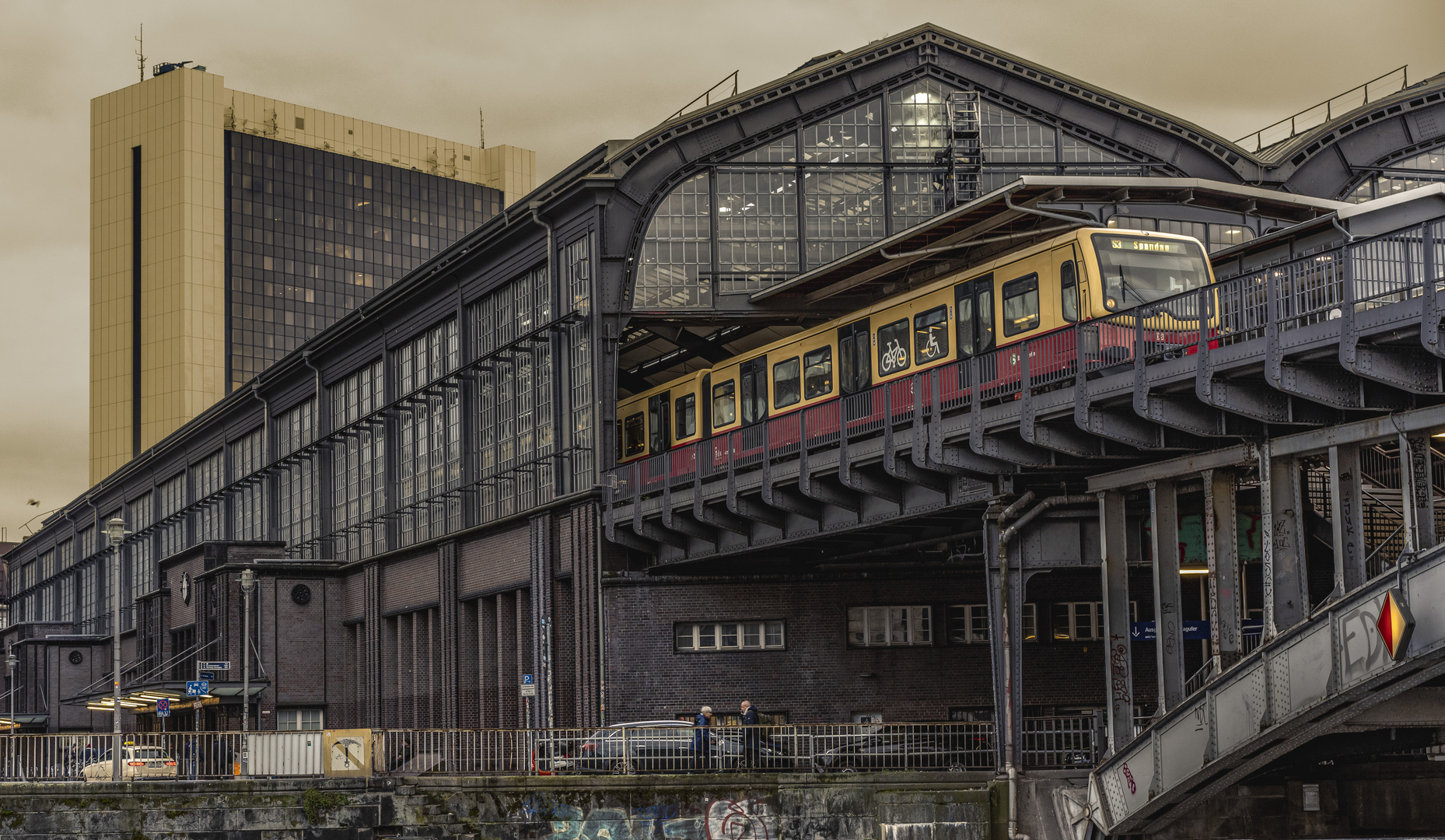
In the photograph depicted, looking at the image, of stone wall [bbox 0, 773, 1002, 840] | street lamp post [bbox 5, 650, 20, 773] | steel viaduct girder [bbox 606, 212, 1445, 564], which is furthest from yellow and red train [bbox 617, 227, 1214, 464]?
street lamp post [bbox 5, 650, 20, 773]

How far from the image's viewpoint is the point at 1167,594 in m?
27.2

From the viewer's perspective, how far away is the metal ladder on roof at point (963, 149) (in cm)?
4784

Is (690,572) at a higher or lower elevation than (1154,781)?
higher

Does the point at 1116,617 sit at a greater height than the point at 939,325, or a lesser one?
lesser

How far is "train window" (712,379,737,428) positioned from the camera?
136 ft

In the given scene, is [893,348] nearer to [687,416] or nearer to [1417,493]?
A: [687,416]

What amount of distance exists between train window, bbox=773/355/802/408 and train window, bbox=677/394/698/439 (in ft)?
10.7

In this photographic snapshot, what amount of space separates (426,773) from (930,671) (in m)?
14.7

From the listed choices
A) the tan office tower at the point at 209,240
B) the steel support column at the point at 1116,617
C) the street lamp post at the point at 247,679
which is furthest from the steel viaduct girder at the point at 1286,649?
the tan office tower at the point at 209,240

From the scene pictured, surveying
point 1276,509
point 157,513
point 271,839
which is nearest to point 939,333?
point 1276,509

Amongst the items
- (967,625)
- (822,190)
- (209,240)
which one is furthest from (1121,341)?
(209,240)

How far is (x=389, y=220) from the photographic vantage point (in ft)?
589

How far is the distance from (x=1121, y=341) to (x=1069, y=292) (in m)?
3.55

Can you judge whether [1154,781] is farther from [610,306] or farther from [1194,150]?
[1194,150]
